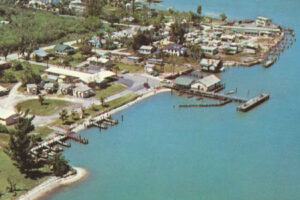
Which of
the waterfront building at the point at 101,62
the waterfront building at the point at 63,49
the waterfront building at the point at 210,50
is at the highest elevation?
the waterfront building at the point at 210,50

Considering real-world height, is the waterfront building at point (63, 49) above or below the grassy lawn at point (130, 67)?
above

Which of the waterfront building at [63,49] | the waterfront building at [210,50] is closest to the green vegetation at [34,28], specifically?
the waterfront building at [63,49]

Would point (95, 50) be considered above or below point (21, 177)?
above

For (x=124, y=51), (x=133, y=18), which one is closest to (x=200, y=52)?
(x=124, y=51)

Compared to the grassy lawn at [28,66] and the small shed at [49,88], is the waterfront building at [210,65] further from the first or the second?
the grassy lawn at [28,66]

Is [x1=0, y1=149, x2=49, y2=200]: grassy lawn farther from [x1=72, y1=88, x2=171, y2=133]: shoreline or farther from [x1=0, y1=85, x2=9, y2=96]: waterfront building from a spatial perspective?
[x1=0, y1=85, x2=9, y2=96]: waterfront building

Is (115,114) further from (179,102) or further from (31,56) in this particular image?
(31,56)

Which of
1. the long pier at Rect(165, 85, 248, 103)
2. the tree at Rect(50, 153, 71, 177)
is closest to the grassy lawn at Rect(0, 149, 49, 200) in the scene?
the tree at Rect(50, 153, 71, 177)
